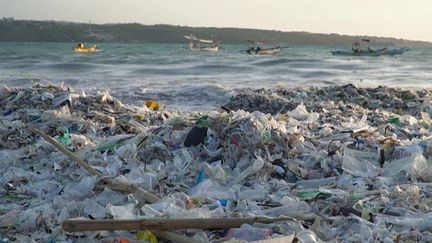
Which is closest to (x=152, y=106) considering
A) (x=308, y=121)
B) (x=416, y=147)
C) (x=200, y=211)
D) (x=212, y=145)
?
(x=308, y=121)

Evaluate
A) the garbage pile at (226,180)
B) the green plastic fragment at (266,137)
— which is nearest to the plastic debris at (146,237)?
the garbage pile at (226,180)

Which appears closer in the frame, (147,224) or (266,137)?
(147,224)

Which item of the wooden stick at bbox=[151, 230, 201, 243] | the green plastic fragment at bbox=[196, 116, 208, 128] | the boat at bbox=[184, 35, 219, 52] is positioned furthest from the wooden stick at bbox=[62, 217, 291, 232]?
the boat at bbox=[184, 35, 219, 52]

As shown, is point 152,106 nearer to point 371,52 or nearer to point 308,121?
point 308,121

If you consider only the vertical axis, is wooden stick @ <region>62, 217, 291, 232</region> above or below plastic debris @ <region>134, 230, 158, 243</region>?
above

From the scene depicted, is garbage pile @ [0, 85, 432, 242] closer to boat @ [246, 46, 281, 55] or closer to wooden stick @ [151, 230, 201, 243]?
wooden stick @ [151, 230, 201, 243]

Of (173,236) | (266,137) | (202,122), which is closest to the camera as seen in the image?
(173,236)

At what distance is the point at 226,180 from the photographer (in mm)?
5207

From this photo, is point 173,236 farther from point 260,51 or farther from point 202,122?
point 260,51

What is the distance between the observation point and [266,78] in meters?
23.9

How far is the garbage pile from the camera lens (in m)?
3.90

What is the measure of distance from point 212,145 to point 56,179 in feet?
5.50

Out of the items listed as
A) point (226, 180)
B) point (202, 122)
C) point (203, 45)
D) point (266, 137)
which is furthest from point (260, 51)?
point (226, 180)

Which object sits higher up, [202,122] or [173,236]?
[202,122]
